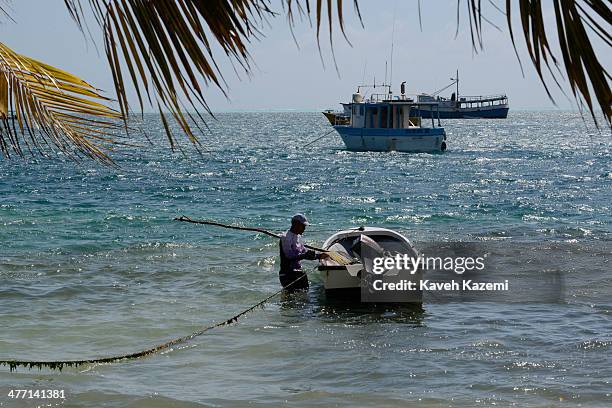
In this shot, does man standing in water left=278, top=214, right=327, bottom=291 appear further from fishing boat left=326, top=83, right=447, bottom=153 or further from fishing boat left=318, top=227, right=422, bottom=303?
fishing boat left=326, top=83, right=447, bottom=153

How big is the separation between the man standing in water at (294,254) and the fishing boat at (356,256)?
1.06 feet

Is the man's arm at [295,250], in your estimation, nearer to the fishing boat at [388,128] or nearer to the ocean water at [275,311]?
the ocean water at [275,311]

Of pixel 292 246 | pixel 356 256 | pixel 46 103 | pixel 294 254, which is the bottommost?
pixel 356 256

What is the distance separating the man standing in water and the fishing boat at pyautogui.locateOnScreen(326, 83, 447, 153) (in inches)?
1506

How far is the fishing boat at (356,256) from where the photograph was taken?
13.3 m

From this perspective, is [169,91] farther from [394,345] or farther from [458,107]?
[458,107]

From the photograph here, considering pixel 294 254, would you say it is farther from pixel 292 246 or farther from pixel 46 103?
pixel 46 103

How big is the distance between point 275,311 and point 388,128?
40.9 m

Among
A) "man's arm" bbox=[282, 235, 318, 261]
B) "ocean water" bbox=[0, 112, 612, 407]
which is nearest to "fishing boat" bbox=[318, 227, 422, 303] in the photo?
"ocean water" bbox=[0, 112, 612, 407]

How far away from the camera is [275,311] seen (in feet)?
43.4

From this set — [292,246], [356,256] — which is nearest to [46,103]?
[292,246]

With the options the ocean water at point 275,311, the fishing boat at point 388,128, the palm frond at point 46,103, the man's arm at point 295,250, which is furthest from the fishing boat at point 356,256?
the fishing boat at point 388,128

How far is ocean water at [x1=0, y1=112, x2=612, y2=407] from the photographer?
31.4ft

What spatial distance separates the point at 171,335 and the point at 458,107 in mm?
135145
